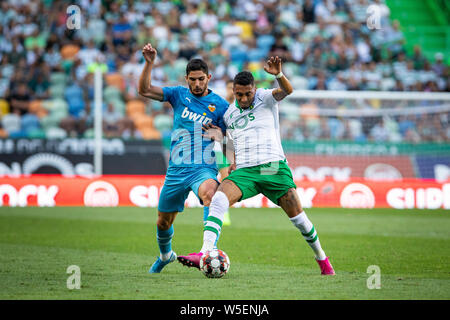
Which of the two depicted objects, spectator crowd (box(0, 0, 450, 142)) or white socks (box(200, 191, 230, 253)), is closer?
white socks (box(200, 191, 230, 253))

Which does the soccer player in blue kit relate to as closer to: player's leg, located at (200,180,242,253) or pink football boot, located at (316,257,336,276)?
player's leg, located at (200,180,242,253)

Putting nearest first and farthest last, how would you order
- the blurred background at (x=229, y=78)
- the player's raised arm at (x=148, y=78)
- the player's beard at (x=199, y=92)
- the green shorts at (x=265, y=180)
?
the green shorts at (x=265, y=180) → the player's raised arm at (x=148, y=78) → the player's beard at (x=199, y=92) → the blurred background at (x=229, y=78)

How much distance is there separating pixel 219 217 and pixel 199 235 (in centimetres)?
492

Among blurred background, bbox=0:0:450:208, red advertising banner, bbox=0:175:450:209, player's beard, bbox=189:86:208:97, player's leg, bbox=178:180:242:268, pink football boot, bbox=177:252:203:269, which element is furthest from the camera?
blurred background, bbox=0:0:450:208

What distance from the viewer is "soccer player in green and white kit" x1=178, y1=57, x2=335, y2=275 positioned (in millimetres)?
7199

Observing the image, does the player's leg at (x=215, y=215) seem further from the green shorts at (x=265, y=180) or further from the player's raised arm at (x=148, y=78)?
the player's raised arm at (x=148, y=78)

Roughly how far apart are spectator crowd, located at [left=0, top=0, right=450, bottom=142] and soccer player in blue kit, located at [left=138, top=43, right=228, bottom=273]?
1087cm

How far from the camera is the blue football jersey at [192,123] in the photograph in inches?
308

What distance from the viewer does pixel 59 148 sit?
18.5 m

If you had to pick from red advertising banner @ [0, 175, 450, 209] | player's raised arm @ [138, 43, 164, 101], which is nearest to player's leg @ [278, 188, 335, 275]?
player's raised arm @ [138, 43, 164, 101]

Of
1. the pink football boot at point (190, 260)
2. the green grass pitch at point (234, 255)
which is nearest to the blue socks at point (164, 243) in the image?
the green grass pitch at point (234, 255)
